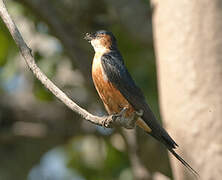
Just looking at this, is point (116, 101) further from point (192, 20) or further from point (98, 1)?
point (98, 1)

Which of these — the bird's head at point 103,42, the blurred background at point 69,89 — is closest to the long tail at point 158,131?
the bird's head at point 103,42

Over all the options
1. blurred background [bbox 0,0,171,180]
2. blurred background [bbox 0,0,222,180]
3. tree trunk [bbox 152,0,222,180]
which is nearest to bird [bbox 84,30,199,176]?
tree trunk [bbox 152,0,222,180]

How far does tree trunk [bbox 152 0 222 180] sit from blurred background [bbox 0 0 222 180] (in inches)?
0.4

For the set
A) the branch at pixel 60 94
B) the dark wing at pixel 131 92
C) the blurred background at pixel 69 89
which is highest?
the branch at pixel 60 94

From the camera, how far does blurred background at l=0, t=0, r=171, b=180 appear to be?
7.41 meters

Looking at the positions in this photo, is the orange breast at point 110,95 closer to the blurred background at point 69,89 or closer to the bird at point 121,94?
the bird at point 121,94

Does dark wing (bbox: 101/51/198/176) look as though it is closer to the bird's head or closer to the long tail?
the long tail

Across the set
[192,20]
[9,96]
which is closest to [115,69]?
[192,20]

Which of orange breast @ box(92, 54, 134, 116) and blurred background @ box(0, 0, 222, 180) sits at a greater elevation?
orange breast @ box(92, 54, 134, 116)

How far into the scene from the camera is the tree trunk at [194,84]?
5.99 m

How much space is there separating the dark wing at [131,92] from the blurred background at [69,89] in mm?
1430

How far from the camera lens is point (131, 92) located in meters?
5.43

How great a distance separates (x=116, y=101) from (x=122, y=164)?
3278 mm

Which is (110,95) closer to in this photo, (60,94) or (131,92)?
(131,92)
